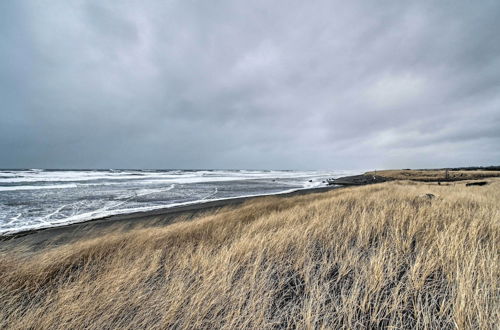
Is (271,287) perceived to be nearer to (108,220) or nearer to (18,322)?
(18,322)

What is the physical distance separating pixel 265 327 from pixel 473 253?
10.2 ft

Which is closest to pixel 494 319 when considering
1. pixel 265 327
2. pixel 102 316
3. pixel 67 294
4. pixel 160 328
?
pixel 265 327

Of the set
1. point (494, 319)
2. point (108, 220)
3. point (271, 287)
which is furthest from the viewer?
point (108, 220)

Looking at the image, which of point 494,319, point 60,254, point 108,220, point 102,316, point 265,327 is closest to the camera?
point 494,319

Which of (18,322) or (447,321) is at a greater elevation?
(447,321)

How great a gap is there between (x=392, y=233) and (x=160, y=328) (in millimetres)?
4298

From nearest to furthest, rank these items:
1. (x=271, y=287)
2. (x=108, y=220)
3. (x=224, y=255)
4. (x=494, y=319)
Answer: (x=494, y=319)
(x=271, y=287)
(x=224, y=255)
(x=108, y=220)

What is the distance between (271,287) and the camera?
297 cm

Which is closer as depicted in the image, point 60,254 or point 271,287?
point 271,287

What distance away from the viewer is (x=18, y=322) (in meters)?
2.70

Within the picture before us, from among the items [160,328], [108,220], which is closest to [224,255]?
[160,328]

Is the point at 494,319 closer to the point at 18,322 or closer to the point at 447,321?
the point at 447,321

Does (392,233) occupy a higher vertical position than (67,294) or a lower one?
higher

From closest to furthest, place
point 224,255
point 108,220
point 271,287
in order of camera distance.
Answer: point 271,287 → point 224,255 → point 108,220
